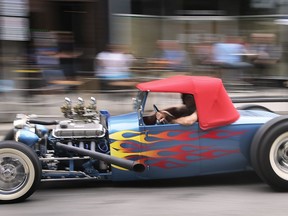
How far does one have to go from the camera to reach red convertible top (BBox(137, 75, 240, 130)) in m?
5.55

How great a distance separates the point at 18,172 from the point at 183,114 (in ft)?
6.73

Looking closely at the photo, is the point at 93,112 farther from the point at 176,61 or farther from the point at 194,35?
the point at 194,35

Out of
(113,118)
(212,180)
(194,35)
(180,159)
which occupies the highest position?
(194,35)

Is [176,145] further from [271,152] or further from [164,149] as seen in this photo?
[271,152]

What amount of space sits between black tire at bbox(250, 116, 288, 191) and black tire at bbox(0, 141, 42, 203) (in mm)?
2353

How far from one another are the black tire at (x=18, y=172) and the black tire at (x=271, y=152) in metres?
2.35

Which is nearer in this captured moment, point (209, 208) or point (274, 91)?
point (209, 208)

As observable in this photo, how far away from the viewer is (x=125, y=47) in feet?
40.7

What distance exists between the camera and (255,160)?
17.9 feet

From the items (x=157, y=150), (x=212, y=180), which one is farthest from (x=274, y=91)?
(x=157, y=150)

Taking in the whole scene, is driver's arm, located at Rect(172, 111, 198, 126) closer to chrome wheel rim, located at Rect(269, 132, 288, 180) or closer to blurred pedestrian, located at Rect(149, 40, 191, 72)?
chrome wheel rim, located at Rect(269, 132, 288, 180)

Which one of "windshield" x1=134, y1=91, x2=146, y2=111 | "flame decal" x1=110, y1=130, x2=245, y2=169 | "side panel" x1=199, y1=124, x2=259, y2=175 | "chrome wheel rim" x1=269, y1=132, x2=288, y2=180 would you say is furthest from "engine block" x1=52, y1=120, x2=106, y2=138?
"chrome wheel rim" x1=269, y1=132, x2=288, y2=180

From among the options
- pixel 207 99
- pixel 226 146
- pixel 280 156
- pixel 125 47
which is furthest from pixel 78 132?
pixel 125 47

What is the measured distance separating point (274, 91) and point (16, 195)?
25.5 ft
